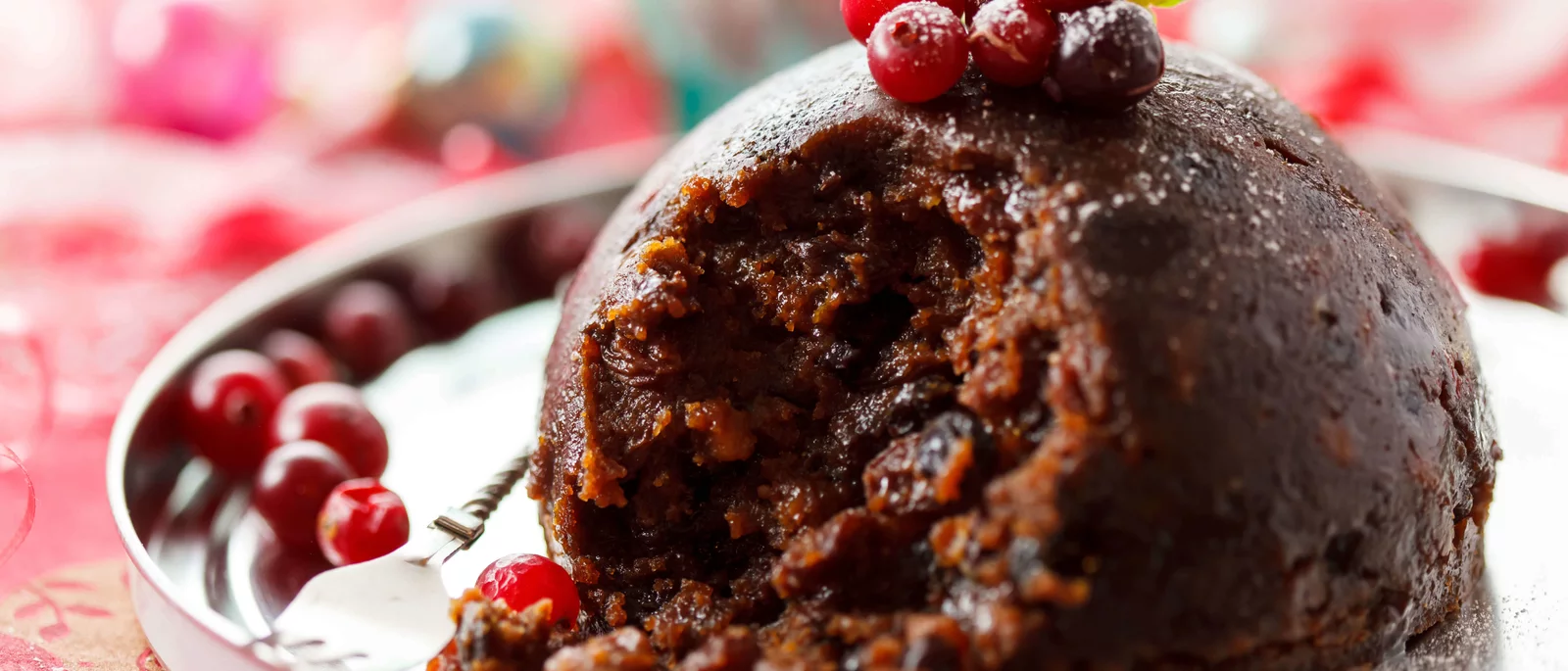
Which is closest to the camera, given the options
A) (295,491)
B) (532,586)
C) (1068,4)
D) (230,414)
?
(1068,4)

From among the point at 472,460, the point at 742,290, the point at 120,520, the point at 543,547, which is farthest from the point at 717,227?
the point at 120,520

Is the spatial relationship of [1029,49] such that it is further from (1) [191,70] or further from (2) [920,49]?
(1) [191,70]

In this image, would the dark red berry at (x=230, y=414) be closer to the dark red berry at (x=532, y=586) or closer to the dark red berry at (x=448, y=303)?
the dark red berry at (x=448, y=303)

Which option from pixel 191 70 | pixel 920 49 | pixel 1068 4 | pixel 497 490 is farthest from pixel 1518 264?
pixel 191 70

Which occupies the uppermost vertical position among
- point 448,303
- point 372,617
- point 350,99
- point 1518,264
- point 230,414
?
point 350,99

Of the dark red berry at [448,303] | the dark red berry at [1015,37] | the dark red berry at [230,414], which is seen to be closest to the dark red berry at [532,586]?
the dark red berry at [230,414]

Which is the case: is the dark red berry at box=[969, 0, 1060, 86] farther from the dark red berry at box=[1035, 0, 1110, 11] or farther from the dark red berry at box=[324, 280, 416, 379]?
the dark red berry at box=[324, 280, 416, 379]
